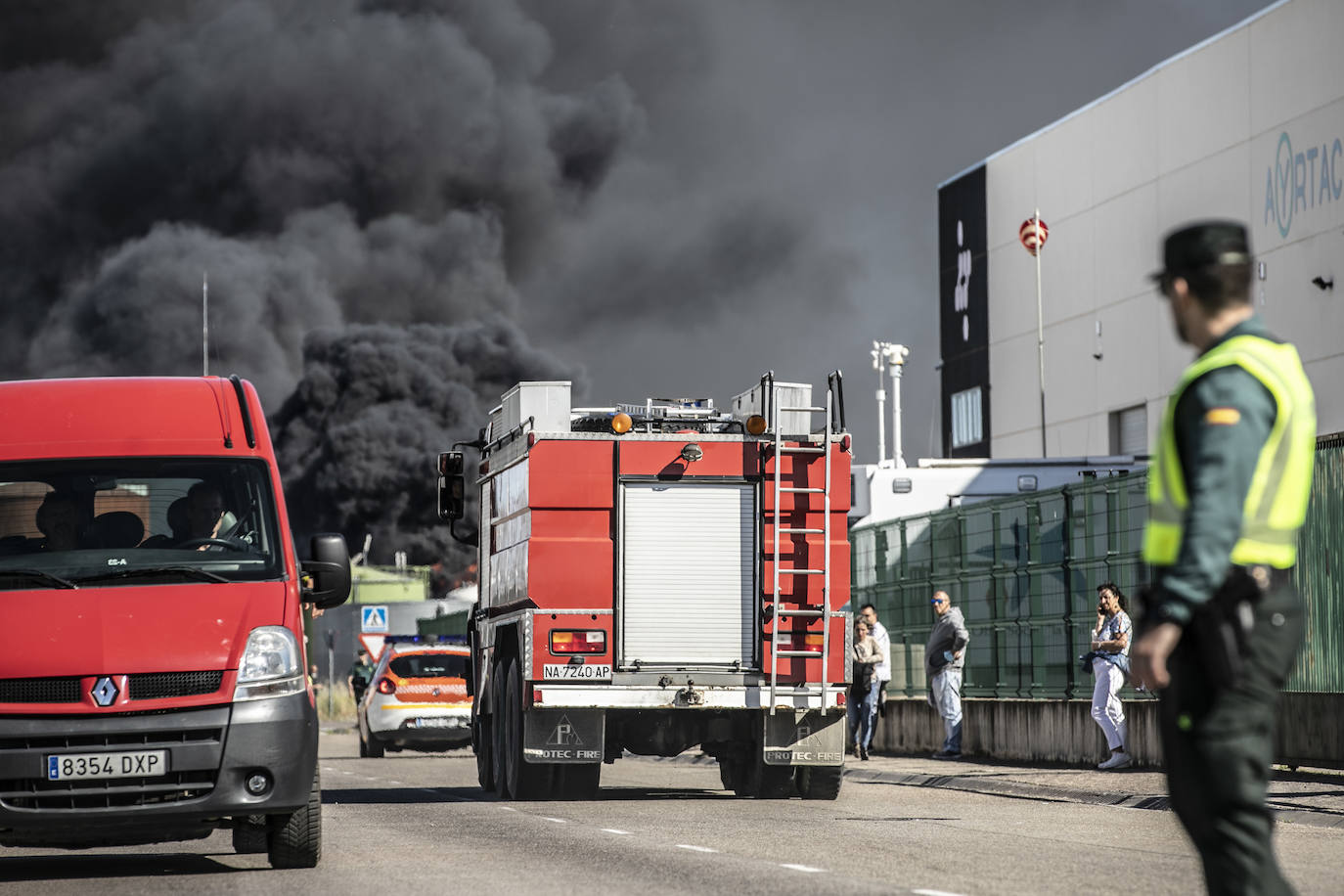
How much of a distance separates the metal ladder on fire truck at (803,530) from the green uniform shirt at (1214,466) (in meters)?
11.9

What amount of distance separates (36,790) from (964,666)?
1680 centimetres

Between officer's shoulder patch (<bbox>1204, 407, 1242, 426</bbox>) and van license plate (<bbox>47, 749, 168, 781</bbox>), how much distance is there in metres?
6.32

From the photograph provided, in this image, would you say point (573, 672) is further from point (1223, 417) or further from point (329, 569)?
point (1223, 417)

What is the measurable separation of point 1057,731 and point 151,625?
44.3ft

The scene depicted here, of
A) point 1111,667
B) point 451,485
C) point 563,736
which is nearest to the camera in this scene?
point 563,736

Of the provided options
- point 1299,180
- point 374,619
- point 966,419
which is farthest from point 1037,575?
point 966,419

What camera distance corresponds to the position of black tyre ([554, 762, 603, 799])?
18375 mm

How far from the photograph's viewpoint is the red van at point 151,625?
33.5 ft

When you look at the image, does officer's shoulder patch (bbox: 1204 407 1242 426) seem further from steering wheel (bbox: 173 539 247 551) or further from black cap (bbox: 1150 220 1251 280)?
steering wheel (bbox: 173 539 247 551)

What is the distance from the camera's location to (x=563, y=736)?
1742 cm

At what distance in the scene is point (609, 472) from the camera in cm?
1744

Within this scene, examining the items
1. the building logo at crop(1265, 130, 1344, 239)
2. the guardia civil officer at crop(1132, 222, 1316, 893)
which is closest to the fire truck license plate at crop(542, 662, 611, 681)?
the guardia civil officer at crop(1132, 222, 1316, 893)

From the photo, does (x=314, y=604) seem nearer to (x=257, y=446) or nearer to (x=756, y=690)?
(x=257, y=446)

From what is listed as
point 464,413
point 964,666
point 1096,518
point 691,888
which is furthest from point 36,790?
point 464,413
